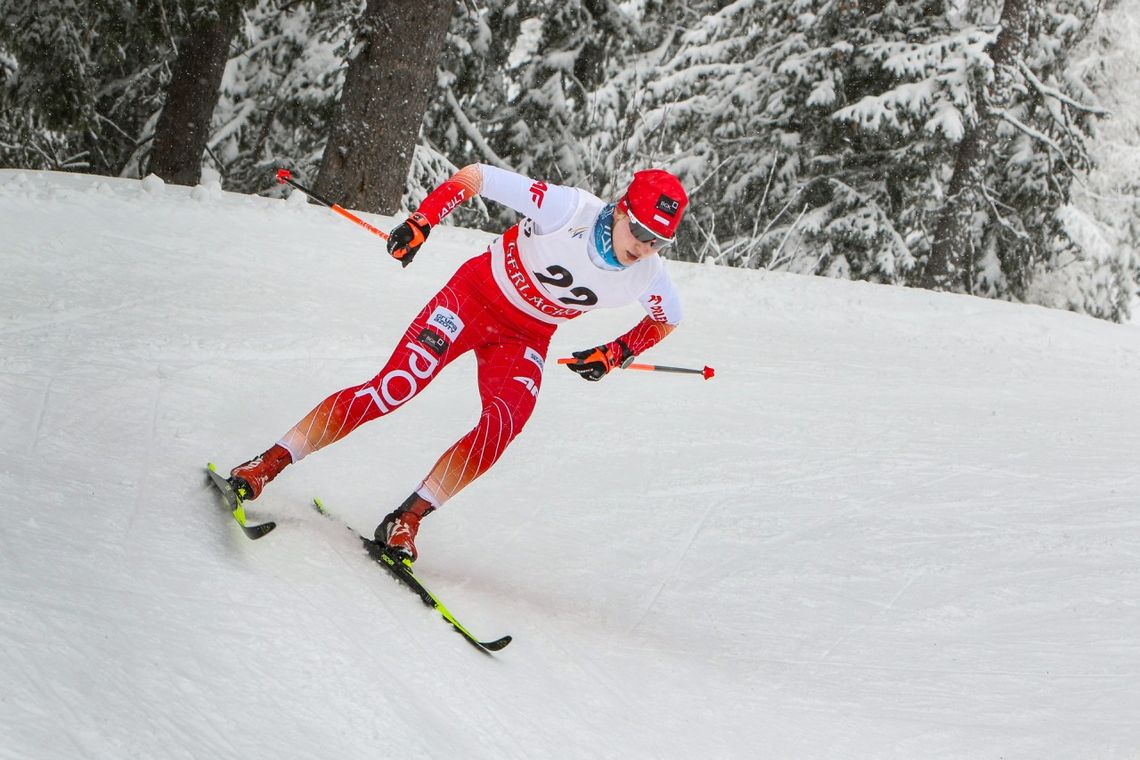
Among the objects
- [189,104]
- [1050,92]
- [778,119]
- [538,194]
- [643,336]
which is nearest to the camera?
[538,194]

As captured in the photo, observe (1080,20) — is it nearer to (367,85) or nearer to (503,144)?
(503,144)

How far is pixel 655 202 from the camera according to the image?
12.2ft

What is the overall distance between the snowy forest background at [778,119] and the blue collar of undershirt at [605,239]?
339 inches

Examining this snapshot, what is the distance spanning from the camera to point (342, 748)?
2.32m

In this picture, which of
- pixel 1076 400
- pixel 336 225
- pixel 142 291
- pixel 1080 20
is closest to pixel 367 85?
pixel 336 225

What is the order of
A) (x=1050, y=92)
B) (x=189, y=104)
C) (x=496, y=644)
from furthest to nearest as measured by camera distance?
(x=1050, y=92) → (x=189, y=104) → (x=496, y=644)

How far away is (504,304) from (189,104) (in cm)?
794

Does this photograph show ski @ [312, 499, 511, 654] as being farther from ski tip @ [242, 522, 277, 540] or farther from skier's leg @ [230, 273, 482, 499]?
skier's leg @ [230, 273, 482, 499]

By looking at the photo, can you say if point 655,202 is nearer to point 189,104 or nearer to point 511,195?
point 511,195

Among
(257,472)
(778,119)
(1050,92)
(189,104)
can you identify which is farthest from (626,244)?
(778,119)

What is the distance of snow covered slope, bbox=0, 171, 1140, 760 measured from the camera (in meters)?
2.59

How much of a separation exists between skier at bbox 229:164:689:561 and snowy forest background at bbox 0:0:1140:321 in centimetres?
850

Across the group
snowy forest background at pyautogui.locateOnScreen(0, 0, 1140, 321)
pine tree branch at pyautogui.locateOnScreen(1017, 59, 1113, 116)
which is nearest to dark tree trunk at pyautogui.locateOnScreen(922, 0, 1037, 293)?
snowy forest background at pyautogui.locateOnScreen(0, 0, 1140, 321)

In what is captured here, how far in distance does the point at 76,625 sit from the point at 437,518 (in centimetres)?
233
